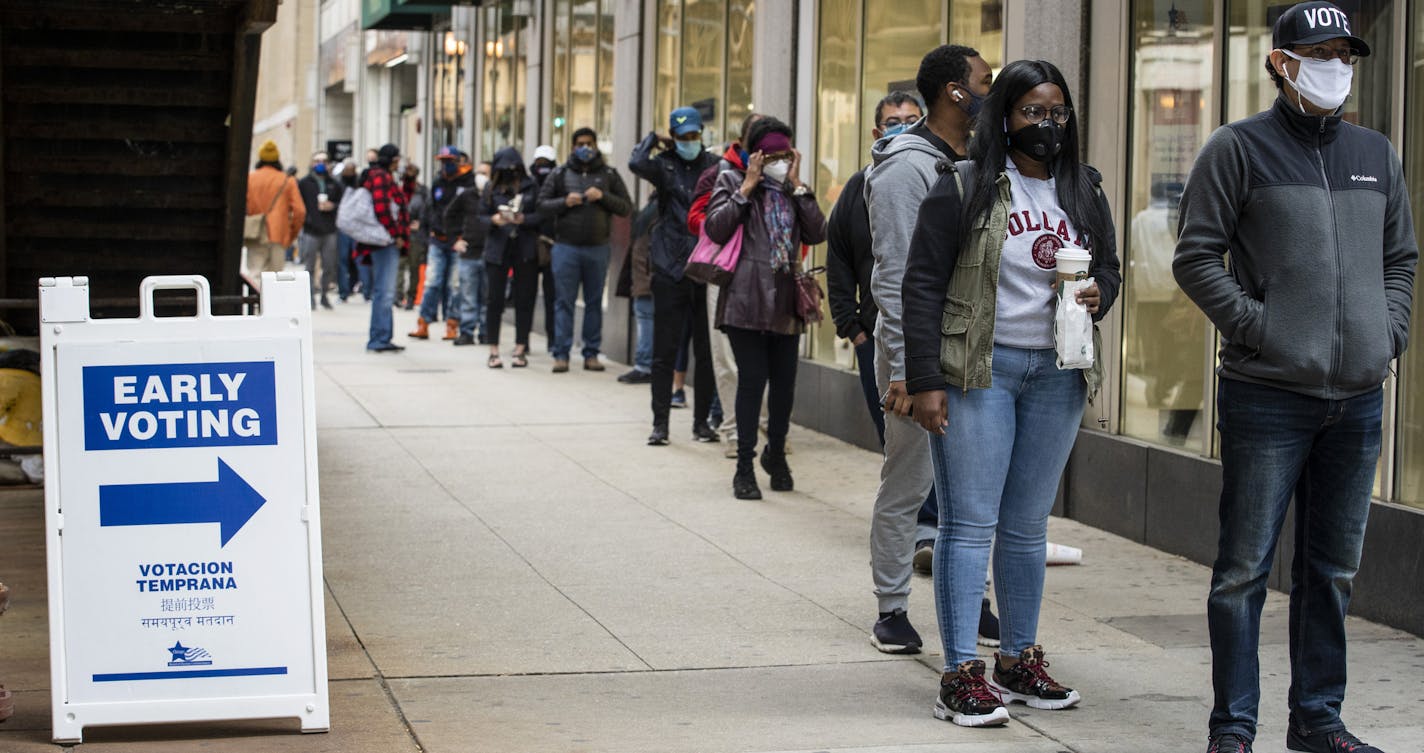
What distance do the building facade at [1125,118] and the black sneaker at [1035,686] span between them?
884 mm

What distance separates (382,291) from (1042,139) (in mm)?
13171

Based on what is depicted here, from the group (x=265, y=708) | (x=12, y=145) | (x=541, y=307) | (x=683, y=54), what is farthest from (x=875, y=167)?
(x=541, y=307)

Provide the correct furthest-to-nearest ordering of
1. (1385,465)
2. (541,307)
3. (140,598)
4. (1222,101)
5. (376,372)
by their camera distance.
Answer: (541,307) → (376,372) → (1222,101) → (1385,465) → (140,598)

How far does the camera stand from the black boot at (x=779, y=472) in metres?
10.0

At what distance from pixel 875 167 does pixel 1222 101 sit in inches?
96.3

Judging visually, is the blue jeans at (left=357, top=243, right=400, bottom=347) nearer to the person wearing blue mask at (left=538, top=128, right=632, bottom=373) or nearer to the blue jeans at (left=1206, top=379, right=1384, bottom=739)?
Result: the person wearing blue mask at (left=538, top=128, right=632, bottom=373)

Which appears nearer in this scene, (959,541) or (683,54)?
(959,541)

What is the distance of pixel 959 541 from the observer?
5.54 metres

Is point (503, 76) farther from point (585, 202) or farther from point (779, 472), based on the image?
point (779, 472)

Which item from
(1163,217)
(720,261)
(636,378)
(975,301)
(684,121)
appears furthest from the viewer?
(636,378)

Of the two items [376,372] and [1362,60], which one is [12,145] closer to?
[1362,60]

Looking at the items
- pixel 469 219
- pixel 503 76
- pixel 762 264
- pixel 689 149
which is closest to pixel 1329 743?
pixel 762 264

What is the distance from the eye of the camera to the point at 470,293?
1884cm

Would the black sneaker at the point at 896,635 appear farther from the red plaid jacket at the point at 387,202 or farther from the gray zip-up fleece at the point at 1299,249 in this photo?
the red plaid jacket at the point at 387,202
